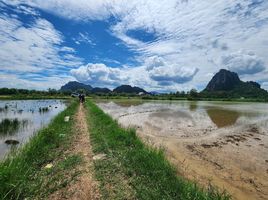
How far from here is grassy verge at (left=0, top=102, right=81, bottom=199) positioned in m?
4.89

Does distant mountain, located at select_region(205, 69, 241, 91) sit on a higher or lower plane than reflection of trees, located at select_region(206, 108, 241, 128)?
higher

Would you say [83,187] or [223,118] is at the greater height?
[83,187]

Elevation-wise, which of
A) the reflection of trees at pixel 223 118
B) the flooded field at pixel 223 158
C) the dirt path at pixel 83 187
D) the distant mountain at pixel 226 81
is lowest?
the reflection of trees at pixel 223 118

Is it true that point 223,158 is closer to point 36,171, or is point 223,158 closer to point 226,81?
point 36,171

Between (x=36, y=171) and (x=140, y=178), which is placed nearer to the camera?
(x=140, y=178)

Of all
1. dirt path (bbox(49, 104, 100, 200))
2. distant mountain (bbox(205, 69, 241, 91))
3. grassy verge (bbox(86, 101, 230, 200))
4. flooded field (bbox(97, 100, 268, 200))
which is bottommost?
flooded field (bbox(97, 100, 268, 200))

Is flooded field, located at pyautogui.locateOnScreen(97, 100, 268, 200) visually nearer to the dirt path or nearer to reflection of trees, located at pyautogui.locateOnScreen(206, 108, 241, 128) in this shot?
the dirt path

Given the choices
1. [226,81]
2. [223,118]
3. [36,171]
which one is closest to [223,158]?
[36,171]

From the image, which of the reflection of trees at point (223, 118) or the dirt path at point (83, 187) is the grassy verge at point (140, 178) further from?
the reflection of trees at point (223, 118)

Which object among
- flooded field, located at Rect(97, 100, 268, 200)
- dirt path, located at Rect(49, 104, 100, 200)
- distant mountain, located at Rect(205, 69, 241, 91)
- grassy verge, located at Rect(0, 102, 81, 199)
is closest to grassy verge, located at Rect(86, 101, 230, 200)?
dirt path, located at Rect(49, 104, 100, 200)

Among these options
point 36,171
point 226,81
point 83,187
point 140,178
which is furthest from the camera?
point 226,81

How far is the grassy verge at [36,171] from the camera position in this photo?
16.0 feet

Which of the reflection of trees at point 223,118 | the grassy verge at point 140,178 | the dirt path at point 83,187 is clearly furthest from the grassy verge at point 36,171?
the reflection of trees at point 223,118

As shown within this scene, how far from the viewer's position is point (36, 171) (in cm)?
635
